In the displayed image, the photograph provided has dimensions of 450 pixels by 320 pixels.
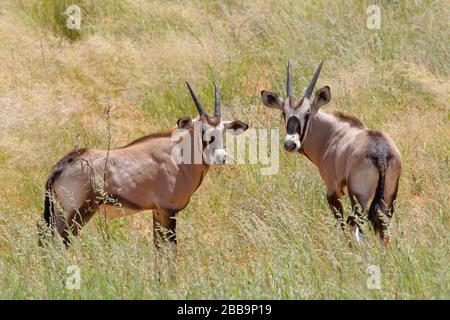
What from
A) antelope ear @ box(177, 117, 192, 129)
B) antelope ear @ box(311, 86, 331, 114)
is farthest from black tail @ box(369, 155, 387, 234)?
antelope ear @ box(177, 117, 192, 129)

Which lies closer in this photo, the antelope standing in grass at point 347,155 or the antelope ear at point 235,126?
the antelope standing in grass at point 347,155

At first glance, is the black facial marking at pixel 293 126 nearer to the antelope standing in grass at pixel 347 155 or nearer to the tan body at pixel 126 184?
the antelope standing in grass at pixel 347 155

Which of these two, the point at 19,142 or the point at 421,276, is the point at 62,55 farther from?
the point at 421,276

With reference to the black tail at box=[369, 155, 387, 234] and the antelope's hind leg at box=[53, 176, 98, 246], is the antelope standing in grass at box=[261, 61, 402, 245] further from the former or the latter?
the antelope's hind leg at box=[53, 176, 98, 246]

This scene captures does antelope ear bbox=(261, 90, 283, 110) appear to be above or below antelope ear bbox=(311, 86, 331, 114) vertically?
above

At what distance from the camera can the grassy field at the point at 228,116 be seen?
261 inches

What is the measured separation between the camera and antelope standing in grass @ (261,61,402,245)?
8039mm

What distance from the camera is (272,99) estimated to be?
9.56 m

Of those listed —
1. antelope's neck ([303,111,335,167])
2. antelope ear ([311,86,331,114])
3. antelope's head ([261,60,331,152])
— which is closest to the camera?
antelope's head ([261,60,331,152])

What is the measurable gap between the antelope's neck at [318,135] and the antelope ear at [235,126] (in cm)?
56

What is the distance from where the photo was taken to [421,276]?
6430mm

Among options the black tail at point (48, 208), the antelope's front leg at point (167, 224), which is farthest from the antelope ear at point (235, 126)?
the black tail at point (48, 208)

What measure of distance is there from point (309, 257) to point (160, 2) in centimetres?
839

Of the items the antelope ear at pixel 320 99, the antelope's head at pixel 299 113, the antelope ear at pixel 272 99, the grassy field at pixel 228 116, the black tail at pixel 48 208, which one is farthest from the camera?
the antelope ear at pixel 272 99
